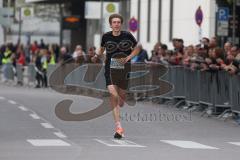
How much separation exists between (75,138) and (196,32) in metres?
24.5

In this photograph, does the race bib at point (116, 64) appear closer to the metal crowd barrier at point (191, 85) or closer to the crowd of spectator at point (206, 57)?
the crowd of spectator at point (206, 57)

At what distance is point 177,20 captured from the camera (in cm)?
4275

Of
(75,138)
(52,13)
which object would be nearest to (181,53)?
(75,138)

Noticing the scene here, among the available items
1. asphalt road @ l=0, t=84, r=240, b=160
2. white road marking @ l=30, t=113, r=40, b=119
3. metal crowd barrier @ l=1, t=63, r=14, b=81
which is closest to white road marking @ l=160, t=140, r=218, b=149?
asphalt road @ l=0, t=84, r=240, b=160

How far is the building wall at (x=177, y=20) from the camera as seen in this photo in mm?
37594

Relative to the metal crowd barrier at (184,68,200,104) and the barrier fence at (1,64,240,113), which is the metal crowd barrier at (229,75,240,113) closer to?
the barrier fence at (1,64,240,113)

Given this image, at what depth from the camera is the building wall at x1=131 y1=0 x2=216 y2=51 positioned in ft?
123

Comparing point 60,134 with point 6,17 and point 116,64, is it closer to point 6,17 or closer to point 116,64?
point 116,64

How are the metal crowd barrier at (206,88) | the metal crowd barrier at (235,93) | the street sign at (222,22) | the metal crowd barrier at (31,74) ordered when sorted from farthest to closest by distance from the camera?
1. the metal crowd barrier at (31,74)
2. the street sign at (222,22)
3. the metal crowd barrier at (206,88)
4. the metal crowd barrier at (235,93)

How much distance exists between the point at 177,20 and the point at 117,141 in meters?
27.7

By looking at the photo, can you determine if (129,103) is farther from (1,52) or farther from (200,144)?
(1,52)

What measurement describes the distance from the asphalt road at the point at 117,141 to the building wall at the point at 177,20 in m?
13.3

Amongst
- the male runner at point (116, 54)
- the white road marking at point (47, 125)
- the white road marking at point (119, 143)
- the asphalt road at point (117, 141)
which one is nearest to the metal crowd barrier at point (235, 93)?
the asphalt road at point (117, 141)

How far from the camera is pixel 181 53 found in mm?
27656
